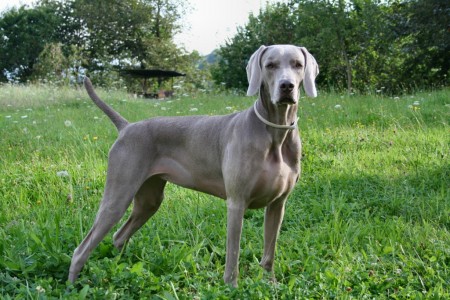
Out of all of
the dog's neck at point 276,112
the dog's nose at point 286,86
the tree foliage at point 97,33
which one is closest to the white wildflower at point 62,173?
the dog's neck at point 276,112

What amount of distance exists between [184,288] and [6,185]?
8.08 feet

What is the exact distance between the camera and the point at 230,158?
2.74 meters

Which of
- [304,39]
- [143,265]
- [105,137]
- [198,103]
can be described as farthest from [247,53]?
[143,265]

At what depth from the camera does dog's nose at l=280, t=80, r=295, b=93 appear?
2.47 m

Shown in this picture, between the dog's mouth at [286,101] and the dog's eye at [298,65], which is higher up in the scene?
the dog's eye at [298,65]

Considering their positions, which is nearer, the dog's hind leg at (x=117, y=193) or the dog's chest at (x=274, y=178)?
the dog's chest at (x=274, y=178)

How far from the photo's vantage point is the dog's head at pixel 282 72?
2500 mm

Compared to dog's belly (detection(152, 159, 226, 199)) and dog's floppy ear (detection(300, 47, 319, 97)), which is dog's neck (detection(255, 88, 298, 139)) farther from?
dog's belly (detection(152, 159, 226, 199))

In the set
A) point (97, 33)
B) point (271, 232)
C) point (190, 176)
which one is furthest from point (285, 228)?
point (97, 33)

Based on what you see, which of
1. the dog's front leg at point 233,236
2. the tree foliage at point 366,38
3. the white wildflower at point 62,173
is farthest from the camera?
the tree foliage at point 366,38

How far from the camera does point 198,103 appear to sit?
9.70m

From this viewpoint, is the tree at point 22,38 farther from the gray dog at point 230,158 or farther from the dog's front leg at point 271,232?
the dog's front leg at point 271,232

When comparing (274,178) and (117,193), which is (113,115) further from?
(274,178)

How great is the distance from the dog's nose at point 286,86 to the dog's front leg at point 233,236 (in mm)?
647
